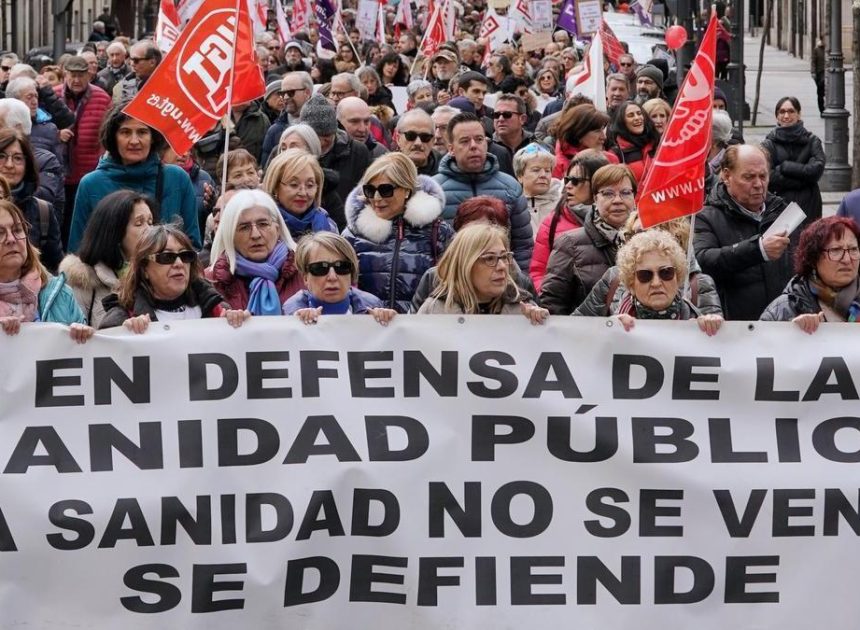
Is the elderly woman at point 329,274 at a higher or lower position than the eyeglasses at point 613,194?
lower

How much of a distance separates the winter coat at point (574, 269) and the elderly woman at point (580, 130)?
276 cm

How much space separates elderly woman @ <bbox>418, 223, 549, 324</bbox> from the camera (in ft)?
21.7

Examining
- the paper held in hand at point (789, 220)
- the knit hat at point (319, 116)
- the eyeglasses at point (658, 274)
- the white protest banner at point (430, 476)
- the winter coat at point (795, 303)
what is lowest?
the white protest banner at point (430, 476)

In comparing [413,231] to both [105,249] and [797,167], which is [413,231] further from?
[797,167]

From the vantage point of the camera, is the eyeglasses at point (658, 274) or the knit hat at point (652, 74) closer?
the eyeglasses at point (658, 274)

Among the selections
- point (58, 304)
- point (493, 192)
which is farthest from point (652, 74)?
point (58, 304)

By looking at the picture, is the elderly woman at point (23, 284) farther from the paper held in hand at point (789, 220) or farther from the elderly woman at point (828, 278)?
the paper held in hand at point (789, 220)

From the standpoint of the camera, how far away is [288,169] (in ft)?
27.6

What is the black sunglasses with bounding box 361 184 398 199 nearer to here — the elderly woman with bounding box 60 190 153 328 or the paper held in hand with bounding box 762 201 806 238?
the elderly woman with bounding box 60 190 153 328

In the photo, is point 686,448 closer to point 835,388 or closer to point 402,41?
point 835,388

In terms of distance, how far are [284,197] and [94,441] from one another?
2543 millimetres

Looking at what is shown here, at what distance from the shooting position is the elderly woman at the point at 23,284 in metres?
6.70

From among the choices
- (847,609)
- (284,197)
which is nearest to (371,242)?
(284,197)

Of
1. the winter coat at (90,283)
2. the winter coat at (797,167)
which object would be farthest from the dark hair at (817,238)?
the winter coat at (797,167)
